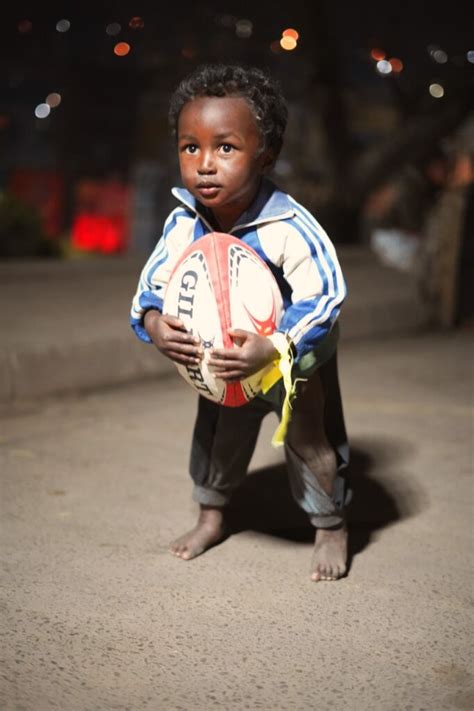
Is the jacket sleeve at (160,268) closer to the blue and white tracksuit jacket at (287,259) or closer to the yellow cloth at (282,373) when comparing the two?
the blue and white tracksuit jacket at (287,259)

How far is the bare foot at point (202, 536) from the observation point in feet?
10.6

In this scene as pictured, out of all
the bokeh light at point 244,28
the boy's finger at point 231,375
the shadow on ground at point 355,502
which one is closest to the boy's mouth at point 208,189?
the boy's finger at point 231,375

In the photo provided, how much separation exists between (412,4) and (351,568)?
835 centimetres

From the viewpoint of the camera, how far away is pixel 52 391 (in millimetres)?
5656

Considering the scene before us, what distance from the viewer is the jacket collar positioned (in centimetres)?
284

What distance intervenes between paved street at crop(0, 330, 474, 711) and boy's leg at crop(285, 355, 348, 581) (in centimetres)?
→ 10

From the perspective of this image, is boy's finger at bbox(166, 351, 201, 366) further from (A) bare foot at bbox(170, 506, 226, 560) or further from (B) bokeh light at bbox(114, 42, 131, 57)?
(B) bokeh light at bbox(114, 42, 131, 57)

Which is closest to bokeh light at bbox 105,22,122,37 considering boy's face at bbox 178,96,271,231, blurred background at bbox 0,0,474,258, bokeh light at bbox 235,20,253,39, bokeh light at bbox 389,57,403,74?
blurred background at bbox 0,0,474,258

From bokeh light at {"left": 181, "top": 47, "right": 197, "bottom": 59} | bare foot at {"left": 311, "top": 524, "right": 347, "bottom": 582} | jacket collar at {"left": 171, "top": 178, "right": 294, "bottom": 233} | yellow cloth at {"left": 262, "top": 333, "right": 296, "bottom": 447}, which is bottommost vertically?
bare foot at {"left": 311, "top": 524, "right": 347, "bottom": 582}

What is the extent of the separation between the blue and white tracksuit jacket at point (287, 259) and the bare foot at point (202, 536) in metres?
0.72

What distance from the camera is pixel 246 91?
278cm

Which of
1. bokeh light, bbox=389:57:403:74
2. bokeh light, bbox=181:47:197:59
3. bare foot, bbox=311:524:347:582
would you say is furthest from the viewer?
bokeh light, bbox=181:47:197:59

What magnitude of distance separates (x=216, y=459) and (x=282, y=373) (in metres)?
0.65

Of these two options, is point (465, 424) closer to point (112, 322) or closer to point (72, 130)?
point (112, 322)
